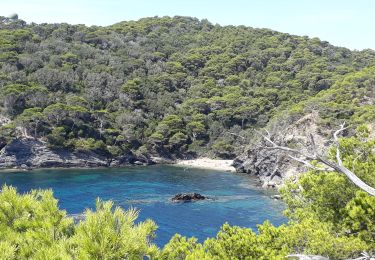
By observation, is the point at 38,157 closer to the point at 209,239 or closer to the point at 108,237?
the point at 209,239

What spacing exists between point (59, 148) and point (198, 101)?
34215mm

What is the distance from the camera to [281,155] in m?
65.7

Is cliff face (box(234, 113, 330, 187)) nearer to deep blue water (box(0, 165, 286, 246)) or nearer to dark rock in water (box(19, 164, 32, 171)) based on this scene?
deep blue water (box(0, 165, 286, 246))

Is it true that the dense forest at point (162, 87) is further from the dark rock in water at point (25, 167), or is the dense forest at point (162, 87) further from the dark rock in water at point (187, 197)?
the dark rock in water at point (187, 197)

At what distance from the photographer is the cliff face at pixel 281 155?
206 ft

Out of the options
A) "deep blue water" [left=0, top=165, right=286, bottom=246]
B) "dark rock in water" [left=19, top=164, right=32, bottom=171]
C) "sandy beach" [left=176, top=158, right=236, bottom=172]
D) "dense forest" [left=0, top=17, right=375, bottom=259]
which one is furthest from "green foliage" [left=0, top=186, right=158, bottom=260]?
"sandy beach" [left=176, top=158, right=236, bottom=172]

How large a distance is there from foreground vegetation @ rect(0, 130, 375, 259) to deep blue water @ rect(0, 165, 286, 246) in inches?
843

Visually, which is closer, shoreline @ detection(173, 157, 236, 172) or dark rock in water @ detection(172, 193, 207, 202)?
dark rock in water @ detection(172, 193, 207, 202)

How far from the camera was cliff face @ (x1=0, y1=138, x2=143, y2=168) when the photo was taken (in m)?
69.2

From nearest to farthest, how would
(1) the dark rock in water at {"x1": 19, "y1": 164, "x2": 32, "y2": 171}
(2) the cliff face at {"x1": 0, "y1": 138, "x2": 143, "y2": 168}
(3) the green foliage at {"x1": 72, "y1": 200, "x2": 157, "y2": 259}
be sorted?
(3) the green foliage at {"x1": 72, "y1": 200, "x2": 157, "y2": 259} < (1) the dark rock in water at {"x1": 19, "y1": 164, "x2": 32, "y2": 171} < (2) the cliff face at {"x1": 0, "y1": 138, "x2": 143, "y2": 168}

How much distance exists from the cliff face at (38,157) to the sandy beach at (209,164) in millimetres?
16379

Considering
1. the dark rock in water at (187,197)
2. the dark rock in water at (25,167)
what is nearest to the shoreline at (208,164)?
the dark rock in water at (187,197)

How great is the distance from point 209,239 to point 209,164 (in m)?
67.0

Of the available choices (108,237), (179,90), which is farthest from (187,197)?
(179,90)
